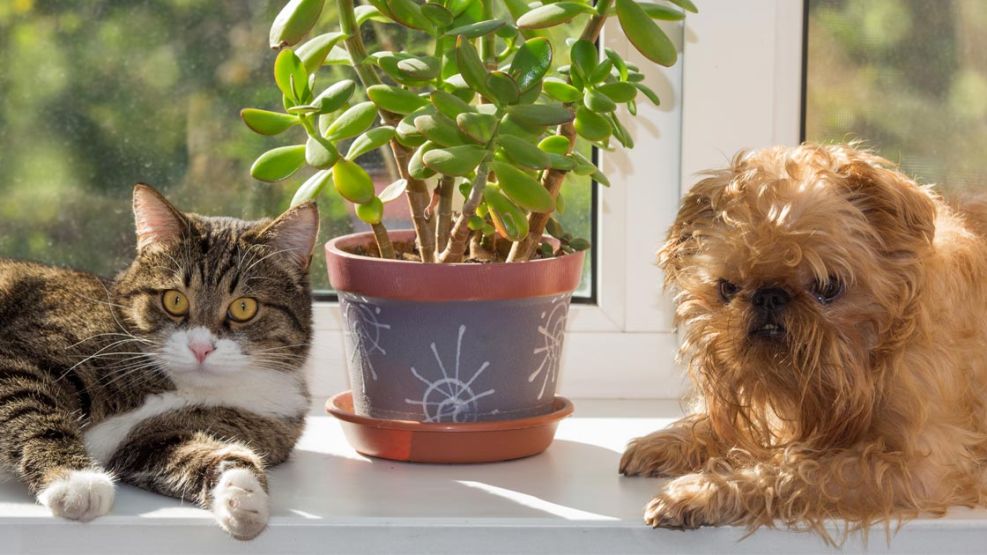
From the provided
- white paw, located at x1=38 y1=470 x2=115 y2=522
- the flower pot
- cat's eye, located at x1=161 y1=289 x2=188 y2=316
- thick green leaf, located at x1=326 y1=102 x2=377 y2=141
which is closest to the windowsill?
white paw, located at x1=38 y1=470 x2=115 y2=522

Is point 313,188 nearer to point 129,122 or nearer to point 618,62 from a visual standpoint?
point 618,62

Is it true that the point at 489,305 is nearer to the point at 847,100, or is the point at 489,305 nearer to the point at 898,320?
the point at 898,320

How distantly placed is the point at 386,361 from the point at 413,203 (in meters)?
0.21

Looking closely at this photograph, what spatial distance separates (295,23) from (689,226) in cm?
53

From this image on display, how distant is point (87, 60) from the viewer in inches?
77.3

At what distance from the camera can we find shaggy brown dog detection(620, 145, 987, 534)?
131cm

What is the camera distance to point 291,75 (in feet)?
4.66

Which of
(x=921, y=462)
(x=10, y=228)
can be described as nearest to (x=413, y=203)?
(x=921, y=462)

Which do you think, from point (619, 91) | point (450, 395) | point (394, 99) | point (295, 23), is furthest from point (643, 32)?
point (450, 395)

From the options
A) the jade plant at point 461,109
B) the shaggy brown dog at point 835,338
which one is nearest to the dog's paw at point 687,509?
the shaggy brown dog at point 835,338

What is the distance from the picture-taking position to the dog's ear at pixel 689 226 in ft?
4.67

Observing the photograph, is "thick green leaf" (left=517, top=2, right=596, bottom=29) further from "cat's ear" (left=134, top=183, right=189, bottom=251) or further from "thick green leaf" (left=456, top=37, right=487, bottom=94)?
"cat's ear" (left=134, top=183, right=189, bottom=251)

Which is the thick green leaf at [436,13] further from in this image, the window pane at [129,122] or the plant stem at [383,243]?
the window pane at [129,122]

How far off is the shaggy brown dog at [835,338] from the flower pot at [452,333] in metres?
0.20
